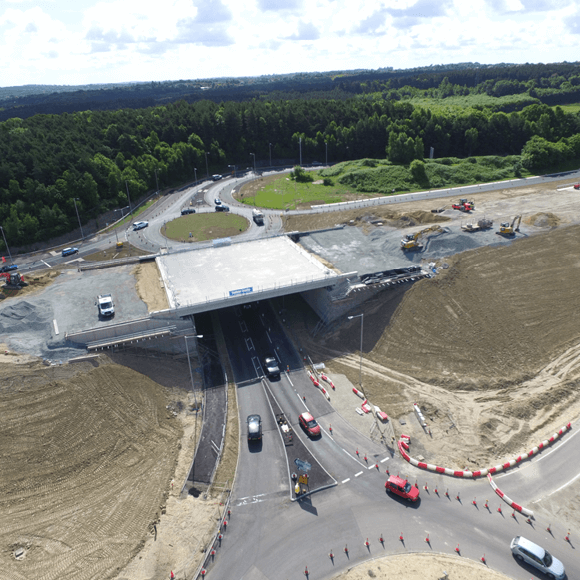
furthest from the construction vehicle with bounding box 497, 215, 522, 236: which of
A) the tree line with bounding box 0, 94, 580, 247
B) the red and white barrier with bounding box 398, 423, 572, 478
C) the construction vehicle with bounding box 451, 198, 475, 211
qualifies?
the tree line with bounding box 0, 94, 580, 247

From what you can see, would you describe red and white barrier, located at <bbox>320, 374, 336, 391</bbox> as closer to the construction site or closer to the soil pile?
the construction site

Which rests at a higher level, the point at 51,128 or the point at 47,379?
the point at 51,128

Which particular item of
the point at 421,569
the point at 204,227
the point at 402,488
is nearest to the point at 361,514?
the point at 402,488

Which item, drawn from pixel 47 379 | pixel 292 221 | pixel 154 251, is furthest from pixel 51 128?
pixel 47 379

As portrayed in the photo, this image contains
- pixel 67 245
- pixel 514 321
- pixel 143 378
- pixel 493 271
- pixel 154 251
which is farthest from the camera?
pixel 67 245

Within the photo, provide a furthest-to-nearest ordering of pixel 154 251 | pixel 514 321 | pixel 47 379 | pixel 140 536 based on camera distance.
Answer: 1. pixel 154 251
2. pixel 514 321
3. pixel 47 379
4. pixel 140 536

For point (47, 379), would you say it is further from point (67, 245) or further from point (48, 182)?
point (48, 182)
